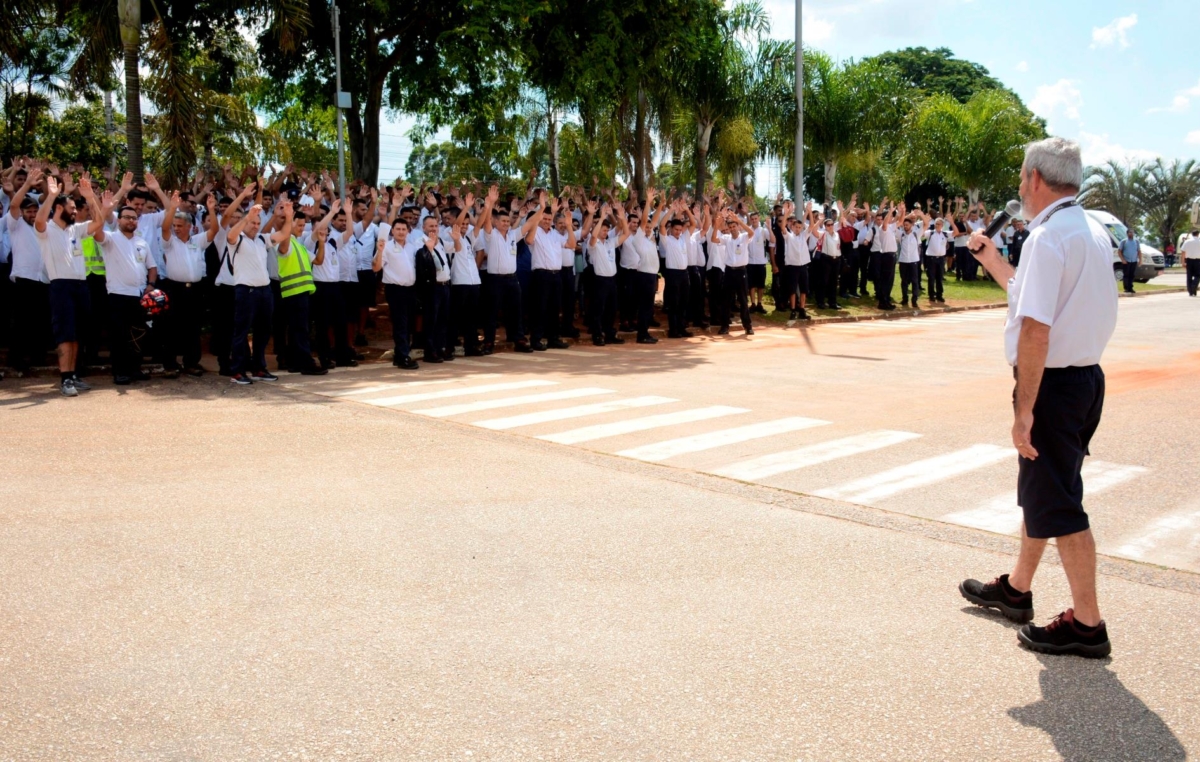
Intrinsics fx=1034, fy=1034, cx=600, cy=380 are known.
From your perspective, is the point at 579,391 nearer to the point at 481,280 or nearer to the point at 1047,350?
the point at 481,280

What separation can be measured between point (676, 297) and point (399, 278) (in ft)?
20.1

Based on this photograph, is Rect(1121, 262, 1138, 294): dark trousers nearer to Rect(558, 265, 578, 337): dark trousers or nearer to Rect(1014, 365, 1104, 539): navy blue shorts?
Rect(558, 265, 578, 337): dark trousers

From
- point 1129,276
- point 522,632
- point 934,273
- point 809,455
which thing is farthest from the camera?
point 1129,276

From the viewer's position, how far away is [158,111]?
1786 cm

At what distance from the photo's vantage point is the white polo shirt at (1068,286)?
4.50 metres

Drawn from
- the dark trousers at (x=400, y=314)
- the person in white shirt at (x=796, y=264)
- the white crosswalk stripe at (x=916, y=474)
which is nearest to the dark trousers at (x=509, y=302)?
the dark trousers at (x=400, y=314)

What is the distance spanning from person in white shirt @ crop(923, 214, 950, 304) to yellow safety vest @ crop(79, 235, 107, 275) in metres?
20.5

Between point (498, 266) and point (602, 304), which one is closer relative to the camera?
point (498, 266)

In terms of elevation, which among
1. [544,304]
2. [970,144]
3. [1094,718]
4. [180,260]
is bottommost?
[1094,718]

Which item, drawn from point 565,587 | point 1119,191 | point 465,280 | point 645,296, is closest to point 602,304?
point 645,296

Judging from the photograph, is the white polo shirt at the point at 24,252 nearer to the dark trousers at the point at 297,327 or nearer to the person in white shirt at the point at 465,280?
the dark trousers at the point at 297,327

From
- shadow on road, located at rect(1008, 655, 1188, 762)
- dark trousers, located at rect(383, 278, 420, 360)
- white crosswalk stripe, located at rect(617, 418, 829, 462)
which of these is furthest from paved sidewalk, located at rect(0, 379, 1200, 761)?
dark trousers, located at rect(383, 278, 420, 360)

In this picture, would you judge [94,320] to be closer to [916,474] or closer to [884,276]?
[916,474]

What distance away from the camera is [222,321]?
46.2 ft
